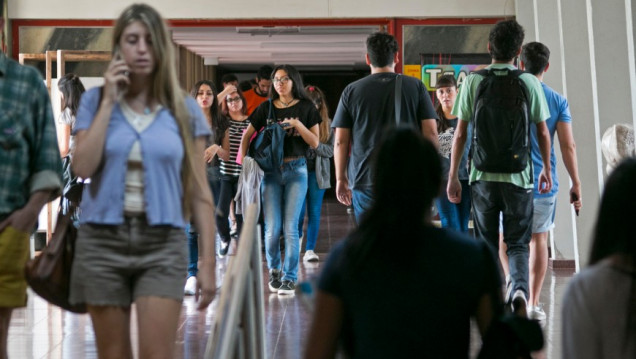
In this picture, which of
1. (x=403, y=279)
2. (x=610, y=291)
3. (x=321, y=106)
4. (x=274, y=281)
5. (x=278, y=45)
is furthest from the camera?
(x=278, y=45)

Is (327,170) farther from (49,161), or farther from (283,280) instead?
(49,161)

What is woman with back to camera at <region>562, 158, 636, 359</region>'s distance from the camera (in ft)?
8.31

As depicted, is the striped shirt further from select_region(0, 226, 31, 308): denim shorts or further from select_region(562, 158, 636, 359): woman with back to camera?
select_region(562, 158, 636, 359): woman with back to camera

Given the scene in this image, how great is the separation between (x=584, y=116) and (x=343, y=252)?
812 centimetres

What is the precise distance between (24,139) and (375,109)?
3186 mm

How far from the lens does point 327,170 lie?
37.3 ft

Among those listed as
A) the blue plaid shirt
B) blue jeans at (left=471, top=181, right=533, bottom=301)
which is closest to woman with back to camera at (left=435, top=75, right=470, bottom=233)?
blue jeans at (left=471, top=181, right=533, bottom=301)

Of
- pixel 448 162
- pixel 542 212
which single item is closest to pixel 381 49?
pixel 542 212

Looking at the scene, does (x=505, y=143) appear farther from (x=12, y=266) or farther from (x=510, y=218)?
(x=12, y=266)

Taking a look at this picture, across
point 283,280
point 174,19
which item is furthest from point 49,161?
point 174,19

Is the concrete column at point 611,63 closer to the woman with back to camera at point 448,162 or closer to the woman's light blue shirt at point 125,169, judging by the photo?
the woman with back to camera at point 448,162

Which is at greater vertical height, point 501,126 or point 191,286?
point 501,126

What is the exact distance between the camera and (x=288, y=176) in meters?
9.00

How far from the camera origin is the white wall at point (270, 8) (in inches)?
486
